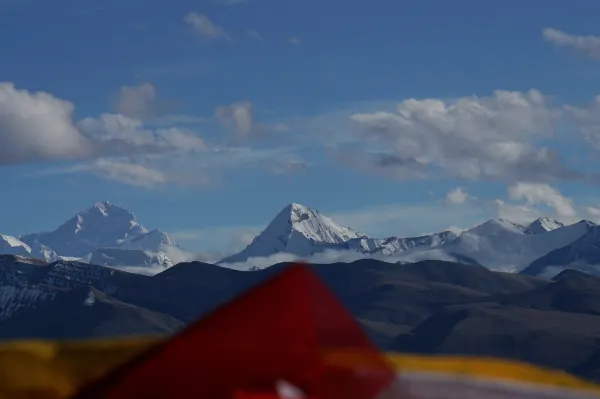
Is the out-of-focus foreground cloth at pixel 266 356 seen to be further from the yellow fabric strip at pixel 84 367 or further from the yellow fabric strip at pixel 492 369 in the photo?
the yellow fabric strip at pixel 492 369

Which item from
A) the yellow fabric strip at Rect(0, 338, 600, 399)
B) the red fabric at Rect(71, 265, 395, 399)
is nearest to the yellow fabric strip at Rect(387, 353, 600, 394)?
the yellow fabric strip at Rect(0, 338, 600, 399)

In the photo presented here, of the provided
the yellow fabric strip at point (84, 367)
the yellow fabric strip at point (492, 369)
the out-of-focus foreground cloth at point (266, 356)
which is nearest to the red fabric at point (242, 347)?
the out-of-focus foreground cloth at point (266, 356)

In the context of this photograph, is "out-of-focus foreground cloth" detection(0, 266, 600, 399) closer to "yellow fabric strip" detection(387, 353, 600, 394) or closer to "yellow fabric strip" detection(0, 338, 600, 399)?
"yellow fabric strip" detection(0, 338, 600, 399)

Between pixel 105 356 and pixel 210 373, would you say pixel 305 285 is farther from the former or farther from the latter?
pixel 105 356

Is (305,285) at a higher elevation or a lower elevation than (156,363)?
higher

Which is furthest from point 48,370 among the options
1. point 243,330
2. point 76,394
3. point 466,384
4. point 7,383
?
point 466,384
